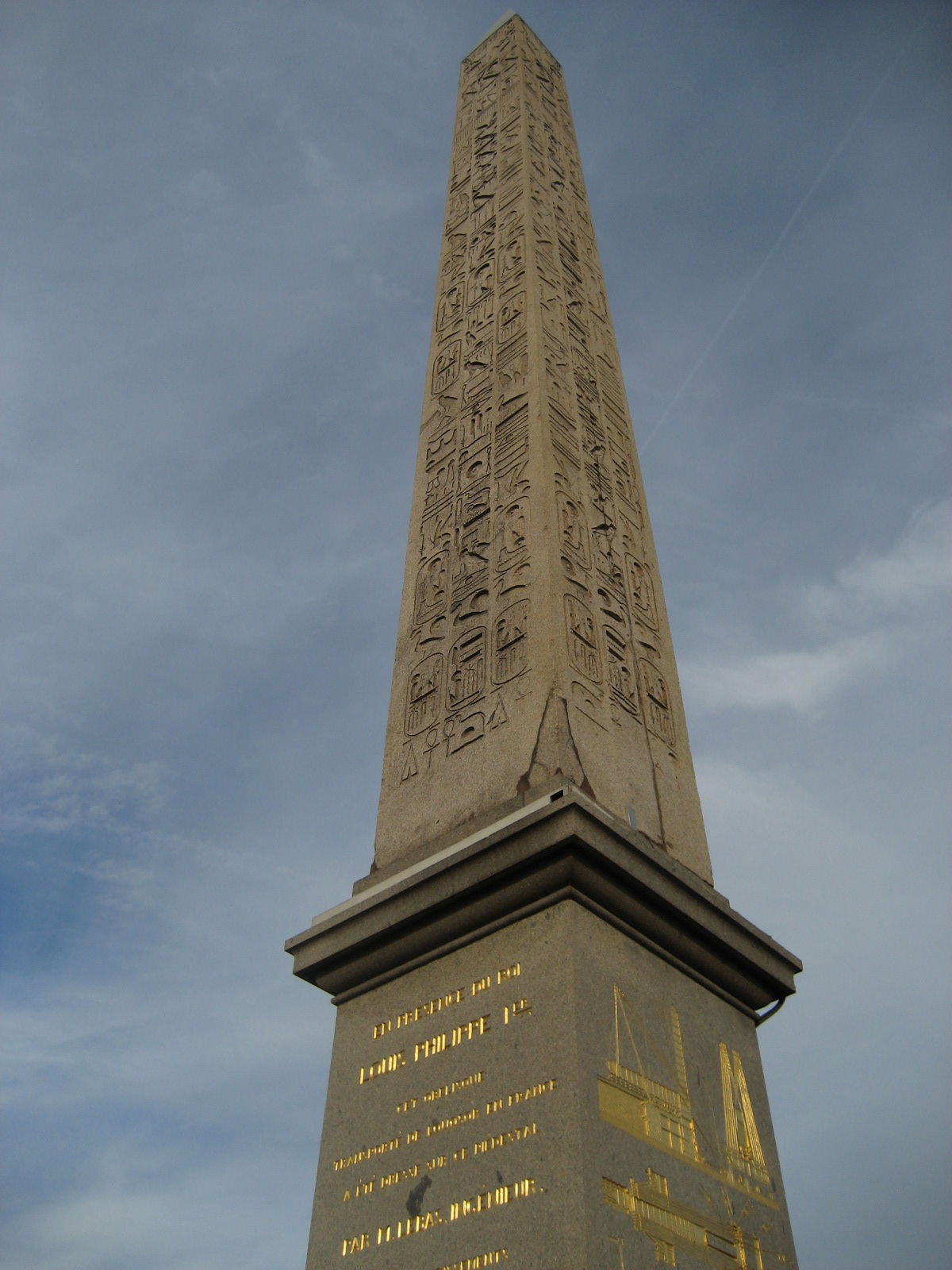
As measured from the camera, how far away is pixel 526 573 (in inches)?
277

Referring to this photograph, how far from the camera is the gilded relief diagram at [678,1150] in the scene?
484 cm

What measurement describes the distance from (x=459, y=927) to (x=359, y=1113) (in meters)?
0.91

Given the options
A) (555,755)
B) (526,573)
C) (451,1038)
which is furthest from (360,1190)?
(526,573)

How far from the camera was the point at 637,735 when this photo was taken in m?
6.86

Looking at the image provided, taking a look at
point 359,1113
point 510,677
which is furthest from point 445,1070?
point 510,677

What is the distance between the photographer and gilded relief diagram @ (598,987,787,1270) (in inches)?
191

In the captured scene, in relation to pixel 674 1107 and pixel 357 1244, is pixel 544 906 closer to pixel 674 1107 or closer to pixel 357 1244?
pixel 674 1107

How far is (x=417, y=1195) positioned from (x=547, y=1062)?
2.49 ft

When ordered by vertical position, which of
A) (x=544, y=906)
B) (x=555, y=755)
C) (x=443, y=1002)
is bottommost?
(x=443, y=1002)

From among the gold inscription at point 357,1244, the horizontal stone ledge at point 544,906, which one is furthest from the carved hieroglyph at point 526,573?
the gold inscription at point 357,1244

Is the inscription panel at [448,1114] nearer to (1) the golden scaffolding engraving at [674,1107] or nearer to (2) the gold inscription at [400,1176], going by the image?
(2) the gold inscription at [400,1176]

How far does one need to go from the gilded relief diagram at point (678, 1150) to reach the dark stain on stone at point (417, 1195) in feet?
A: 2.61

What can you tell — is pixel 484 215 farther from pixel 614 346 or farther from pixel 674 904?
pixel 674 904

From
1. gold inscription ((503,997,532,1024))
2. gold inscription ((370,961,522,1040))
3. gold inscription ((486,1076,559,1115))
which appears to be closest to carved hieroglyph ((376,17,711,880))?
gold inscription ((370,961,522,1040))
